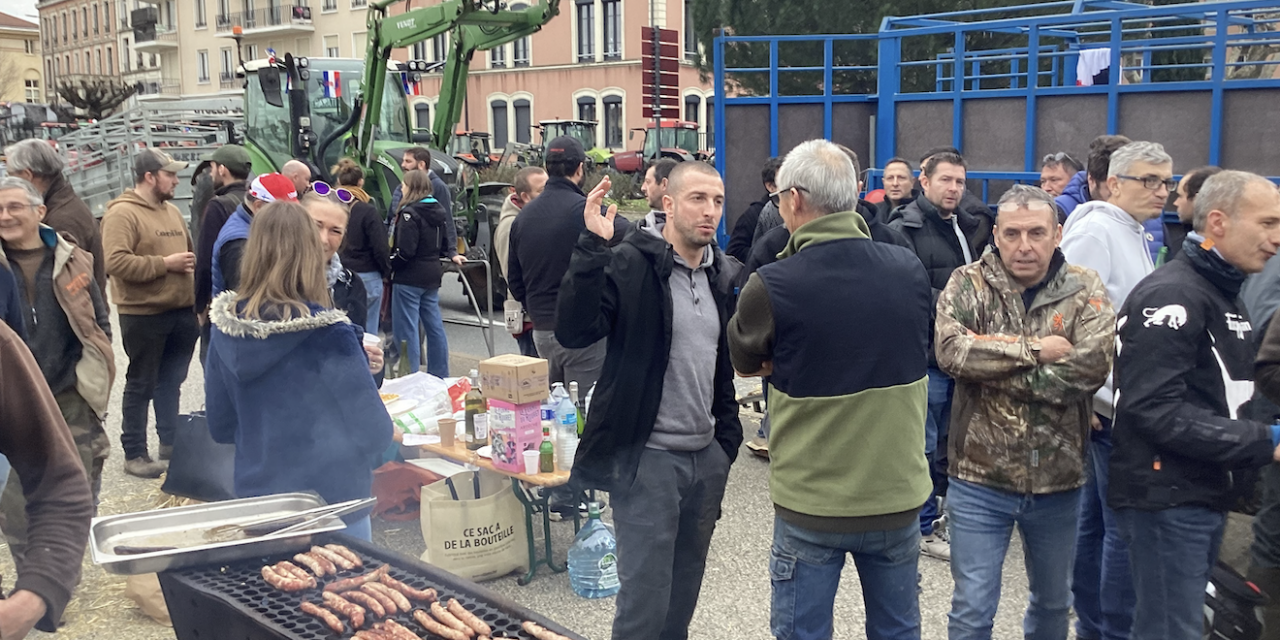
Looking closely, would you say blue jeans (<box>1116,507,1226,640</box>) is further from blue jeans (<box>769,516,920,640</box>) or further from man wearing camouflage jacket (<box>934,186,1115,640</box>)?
blue jeans (<box>769,516,920,640</box>)

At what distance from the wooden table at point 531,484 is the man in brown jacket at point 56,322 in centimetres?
156

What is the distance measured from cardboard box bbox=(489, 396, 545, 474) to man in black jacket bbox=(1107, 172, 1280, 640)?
2.54 metres

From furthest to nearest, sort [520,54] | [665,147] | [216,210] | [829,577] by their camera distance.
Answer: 1. [520,54]
2. [665,147]
3. [216,210]
4. [829,577]

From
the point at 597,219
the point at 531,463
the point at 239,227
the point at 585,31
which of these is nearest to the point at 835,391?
the point at 597,219

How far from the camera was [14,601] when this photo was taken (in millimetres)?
1938

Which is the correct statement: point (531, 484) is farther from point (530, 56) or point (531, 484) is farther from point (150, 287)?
point (530, 56)

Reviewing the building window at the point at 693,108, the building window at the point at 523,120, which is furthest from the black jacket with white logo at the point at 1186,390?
the building window at the point at 523,120

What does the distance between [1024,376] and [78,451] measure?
3.98 m

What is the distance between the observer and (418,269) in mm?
8000

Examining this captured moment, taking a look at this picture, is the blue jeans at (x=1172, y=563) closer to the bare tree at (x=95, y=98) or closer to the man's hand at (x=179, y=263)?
the man's hand at (x=179, y=263)

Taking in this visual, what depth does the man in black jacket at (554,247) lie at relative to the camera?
5.67 metres

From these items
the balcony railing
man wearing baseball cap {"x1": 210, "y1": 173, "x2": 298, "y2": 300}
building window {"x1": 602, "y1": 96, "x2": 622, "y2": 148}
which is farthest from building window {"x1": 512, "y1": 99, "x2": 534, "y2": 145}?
man wearing baseball cap {"x1": 210, "y1": 173, "x2": 298, "y2": 300}

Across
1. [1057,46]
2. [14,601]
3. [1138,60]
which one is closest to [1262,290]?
[14,601]

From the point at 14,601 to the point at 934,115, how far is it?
20.9 ft
